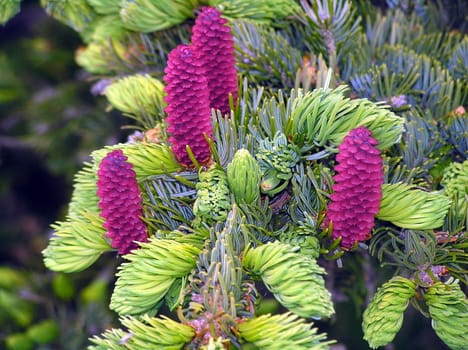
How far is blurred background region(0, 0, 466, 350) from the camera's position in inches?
49.9

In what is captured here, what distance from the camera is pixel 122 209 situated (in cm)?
57

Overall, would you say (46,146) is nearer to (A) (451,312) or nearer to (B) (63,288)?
(B) (63,288)

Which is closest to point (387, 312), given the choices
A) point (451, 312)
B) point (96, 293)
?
point (451, 312)

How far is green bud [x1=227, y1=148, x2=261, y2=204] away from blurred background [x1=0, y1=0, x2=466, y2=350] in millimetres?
598

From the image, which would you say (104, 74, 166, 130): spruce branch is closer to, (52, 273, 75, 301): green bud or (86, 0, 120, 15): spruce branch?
(86, 0, 120, 15): spruce branch

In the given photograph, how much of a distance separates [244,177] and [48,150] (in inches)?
34.3

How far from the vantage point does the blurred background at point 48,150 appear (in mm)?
1268

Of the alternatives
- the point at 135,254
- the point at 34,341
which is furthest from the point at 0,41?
the point at 135,254

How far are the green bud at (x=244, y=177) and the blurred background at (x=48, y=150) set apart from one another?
0.60 meters

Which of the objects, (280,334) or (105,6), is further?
(105,6)

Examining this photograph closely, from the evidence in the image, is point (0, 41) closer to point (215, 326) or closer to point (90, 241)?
point (90, 241)

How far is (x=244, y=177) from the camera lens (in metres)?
0.54

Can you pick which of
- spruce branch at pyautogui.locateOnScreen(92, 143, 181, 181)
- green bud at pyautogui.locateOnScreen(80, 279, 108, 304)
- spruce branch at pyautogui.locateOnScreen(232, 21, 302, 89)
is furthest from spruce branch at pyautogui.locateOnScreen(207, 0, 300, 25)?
green bud at pyautogui.locateOnScreen(80, 279, 108, 304)

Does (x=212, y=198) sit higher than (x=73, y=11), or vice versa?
(x=73, y=11)
